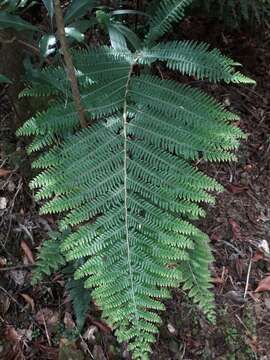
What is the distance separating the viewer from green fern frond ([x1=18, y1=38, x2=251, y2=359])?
2.10 meters

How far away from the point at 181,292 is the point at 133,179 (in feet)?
2.97

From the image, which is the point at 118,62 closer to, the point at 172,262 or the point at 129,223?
the point at 129,223

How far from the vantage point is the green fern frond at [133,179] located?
2100mm

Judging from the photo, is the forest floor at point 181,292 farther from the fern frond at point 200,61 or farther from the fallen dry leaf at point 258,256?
the fern frond at point 200,61

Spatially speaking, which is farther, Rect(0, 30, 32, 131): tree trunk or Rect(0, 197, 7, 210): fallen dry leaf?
Rect(0, 197, 7, 210): fallen dry leaf

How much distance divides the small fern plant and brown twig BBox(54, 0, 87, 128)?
76 millimetres

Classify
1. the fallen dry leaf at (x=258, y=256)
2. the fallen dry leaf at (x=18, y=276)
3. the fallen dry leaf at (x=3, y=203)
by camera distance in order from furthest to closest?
the fallen dry leaf at (x=258, y=256), the fallen dry leaf at (x=3, y=203), the fallen dry leaf at (x=18, y=276)

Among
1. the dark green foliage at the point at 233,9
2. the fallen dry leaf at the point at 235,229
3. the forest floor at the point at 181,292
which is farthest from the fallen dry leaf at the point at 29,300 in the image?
the dark green foliage at the point at 233,9

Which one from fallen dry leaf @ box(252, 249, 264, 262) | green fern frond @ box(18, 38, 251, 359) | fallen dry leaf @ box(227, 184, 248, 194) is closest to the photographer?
green fern frond @ box(18, 38, 251, 359)

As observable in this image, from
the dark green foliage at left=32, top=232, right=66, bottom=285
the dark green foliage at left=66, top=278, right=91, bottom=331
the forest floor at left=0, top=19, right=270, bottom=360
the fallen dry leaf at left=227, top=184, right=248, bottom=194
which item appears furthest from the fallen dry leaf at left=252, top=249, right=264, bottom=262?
the dark green foliage at left=32, top=232, right=66, bottom=285

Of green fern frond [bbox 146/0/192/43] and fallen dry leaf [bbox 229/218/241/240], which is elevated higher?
green fern frond [bbox 146/0/192/43]

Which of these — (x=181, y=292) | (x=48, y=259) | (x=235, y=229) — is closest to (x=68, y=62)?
(x=48, y=259)

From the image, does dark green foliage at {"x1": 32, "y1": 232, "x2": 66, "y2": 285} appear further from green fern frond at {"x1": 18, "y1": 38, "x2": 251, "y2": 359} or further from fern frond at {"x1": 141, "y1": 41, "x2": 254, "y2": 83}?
fern frond at {"x1": 141, "y1": 41, "x2": 254, "y2": 83}

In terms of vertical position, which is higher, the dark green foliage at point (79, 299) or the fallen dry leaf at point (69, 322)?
the dark green foliage at point (79, 299)
